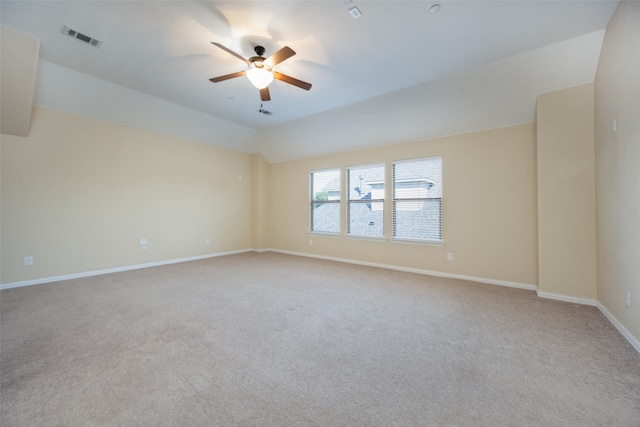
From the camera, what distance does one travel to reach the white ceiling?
242 centimetres

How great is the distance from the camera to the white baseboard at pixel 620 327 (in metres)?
2.12

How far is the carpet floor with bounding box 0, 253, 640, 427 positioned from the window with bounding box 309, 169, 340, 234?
106 inches

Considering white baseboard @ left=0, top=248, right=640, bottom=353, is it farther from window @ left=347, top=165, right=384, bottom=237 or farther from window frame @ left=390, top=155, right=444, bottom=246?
window @ left=347, top=165, right=384, bottom=237

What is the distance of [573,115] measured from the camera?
313 centimetres

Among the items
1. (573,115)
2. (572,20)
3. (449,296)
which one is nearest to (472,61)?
(572,20)

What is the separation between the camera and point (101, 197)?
14.9 ft

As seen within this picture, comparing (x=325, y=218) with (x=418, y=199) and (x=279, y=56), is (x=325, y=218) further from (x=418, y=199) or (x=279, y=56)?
(x=279, y=56)

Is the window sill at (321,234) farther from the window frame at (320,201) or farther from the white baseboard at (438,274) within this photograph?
the white baseboard at (438,274)

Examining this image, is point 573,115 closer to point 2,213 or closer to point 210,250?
point 210,250

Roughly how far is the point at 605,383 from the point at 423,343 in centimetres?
115

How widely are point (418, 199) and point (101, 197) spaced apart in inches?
230

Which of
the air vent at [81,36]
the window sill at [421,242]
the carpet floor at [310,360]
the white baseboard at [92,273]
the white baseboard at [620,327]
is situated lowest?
the carpet floor at [310,360]

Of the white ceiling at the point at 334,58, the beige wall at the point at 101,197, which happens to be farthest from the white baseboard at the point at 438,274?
the beige wall at the point at 101,197

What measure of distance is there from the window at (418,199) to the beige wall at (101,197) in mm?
4348
